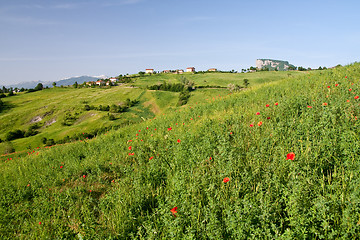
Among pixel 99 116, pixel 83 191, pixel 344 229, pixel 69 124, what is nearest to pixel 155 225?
pixel 344 229

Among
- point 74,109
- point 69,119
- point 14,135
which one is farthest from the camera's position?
point 74,109

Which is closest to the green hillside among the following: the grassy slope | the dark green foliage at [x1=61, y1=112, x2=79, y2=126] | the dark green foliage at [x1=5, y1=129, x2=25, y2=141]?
the grassy slope

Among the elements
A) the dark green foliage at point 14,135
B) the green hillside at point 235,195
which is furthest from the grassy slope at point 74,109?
the green hillside at point 235,195

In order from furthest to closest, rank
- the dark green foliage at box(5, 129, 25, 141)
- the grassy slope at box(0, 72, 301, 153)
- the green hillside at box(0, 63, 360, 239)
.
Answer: the dark green foliage at box(5, 129, 25, 141), the grassy slope at box(0, 72, 301, 153), the green hillside at box(0, 63, 360, 239)

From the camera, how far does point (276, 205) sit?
97.4 inches

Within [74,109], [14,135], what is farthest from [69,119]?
[14,135]

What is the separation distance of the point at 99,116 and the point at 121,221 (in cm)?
7459

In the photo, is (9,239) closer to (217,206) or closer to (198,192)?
(198,192)

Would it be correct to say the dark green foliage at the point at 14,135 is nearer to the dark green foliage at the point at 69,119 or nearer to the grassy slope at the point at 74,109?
the grassy slope at the point at 74,109

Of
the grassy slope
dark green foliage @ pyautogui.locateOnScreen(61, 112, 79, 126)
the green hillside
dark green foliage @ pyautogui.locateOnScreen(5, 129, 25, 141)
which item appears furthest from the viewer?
dark green foliage @ pyautogui.locateOnScreen(61, 112, 79, 126)

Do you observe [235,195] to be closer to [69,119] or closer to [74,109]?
[69,119]

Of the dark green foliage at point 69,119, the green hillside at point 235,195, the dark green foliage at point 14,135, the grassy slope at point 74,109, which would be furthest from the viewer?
the dark green foliage at point 69,119

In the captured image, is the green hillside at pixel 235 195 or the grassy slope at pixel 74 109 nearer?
the green hillside at pixel 235 195

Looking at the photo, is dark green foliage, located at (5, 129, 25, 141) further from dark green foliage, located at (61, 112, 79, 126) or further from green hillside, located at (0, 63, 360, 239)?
green hillside, located at (0, 63, 360, 239)
